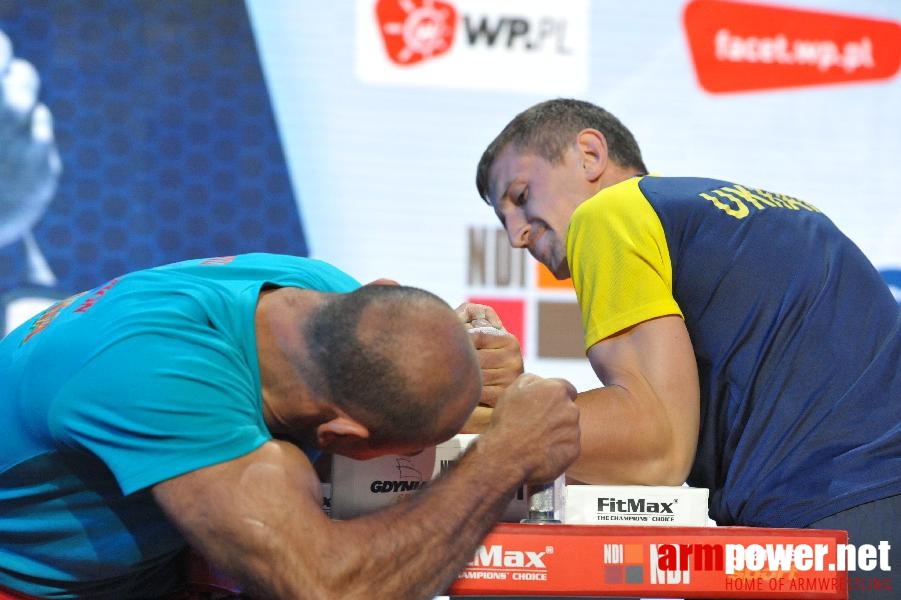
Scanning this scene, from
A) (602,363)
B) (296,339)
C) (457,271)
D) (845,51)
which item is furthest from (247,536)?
(845,51)

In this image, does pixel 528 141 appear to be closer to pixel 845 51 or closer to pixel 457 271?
pixel 457 271

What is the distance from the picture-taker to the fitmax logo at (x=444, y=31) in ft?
9.89

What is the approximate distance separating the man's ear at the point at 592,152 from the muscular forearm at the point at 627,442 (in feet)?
1.87

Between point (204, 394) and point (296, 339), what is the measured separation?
121mm

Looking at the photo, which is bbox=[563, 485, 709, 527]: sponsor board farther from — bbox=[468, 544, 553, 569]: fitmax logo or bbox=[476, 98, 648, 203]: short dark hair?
bbox=[476, 98, 648, 203]: short dark hair

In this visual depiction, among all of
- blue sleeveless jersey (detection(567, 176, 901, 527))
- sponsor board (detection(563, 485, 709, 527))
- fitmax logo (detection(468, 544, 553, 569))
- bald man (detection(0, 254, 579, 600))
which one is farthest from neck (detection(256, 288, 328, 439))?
blue sleeveless jersey (detection(567, 176, 901, 527))

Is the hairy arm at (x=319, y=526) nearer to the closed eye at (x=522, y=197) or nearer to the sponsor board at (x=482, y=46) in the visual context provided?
the closed eye at (x=522, y=197)

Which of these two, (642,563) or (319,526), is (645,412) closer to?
(642,563)

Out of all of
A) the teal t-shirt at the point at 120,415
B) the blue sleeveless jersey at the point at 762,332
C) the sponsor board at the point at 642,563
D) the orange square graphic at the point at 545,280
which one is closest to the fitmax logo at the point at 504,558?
the sponsor board at the point at 642,563

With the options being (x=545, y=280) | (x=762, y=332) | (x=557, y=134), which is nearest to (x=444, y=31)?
(x=545, y=280)

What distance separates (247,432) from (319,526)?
12cm

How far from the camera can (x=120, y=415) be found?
99cm

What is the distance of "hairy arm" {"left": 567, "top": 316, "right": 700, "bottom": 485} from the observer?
4.05 feet

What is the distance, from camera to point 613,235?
1350mm
